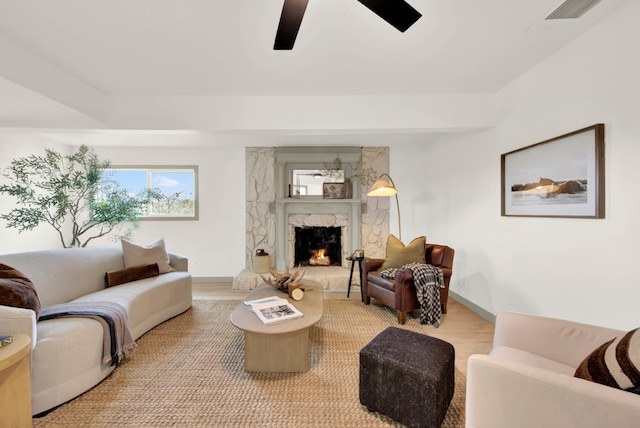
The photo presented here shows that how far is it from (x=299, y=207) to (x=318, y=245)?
0.81 m

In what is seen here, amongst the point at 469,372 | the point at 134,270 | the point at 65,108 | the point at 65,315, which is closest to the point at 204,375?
the point at 65,315

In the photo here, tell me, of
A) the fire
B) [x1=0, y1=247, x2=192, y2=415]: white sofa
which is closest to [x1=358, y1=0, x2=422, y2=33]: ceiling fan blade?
[x1=0, y1=247, x2=192, y2=415]: white sofa

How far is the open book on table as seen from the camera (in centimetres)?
198

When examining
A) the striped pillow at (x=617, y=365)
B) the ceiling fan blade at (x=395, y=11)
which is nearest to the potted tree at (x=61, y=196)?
the ceiling fan blade at (x=395, y=11)

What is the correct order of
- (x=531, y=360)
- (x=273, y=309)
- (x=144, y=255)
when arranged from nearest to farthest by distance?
(x=531, y=360), (x=273, y=309), (x=144, y=255)

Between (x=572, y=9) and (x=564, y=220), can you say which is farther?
(x=564, y=220)

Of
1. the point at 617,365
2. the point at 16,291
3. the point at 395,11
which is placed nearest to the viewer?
the point at 617,365

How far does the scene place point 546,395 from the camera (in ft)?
3.19

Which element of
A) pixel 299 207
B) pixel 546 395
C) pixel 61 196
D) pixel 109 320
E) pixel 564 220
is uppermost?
pixel 61 196

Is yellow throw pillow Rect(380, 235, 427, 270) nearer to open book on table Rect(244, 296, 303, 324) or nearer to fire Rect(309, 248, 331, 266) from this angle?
open book on table Rect(244, 296, 303, 324)

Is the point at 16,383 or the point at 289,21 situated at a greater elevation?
the point at 289,21

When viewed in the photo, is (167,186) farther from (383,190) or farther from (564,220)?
(564,220)

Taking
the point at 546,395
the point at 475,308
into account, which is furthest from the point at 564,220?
the point at 546,395

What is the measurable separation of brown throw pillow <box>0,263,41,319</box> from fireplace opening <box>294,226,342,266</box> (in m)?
3.29
